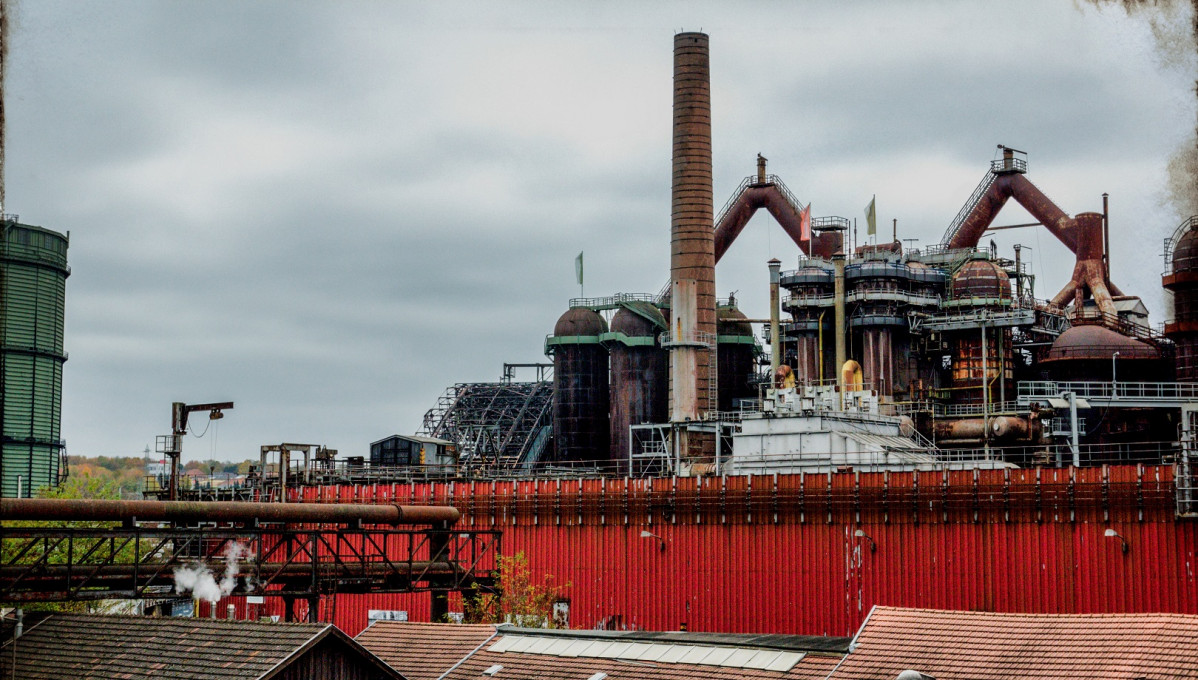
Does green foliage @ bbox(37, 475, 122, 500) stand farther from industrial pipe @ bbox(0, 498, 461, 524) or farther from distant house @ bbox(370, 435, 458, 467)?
industrial pipe @ bbox(0, 498, 461, 524)

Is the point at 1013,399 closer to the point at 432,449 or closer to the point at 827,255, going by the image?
the point at 827,255

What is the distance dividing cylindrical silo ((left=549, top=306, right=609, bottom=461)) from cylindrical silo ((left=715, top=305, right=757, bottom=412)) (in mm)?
8144

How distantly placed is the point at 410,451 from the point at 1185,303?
4770 centimetres

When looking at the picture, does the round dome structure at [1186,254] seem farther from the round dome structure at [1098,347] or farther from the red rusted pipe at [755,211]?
the red rusted pipe at [755,211]

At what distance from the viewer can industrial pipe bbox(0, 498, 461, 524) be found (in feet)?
95.6

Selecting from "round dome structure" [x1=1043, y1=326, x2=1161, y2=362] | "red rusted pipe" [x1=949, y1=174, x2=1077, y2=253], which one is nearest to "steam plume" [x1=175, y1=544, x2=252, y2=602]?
→ "round dome structure" [x1=1043, y1=326, x2=1161, y2=362]

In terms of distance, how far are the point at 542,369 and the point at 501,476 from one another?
36.3 meters

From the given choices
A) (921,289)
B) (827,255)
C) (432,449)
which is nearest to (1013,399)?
(921,289)

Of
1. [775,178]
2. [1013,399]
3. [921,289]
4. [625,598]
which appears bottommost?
[625,598]

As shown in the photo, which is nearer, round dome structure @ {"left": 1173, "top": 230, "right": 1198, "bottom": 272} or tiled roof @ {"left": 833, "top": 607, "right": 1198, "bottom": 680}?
tiled roof @ {"left": 833, "top": 607, "right": 1198, "bottom": 680}

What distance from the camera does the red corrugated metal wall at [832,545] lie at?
44.1 metres

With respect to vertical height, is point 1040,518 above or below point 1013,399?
below

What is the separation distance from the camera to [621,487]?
5544 centimetres

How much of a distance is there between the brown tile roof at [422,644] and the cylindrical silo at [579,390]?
51.5 metres
